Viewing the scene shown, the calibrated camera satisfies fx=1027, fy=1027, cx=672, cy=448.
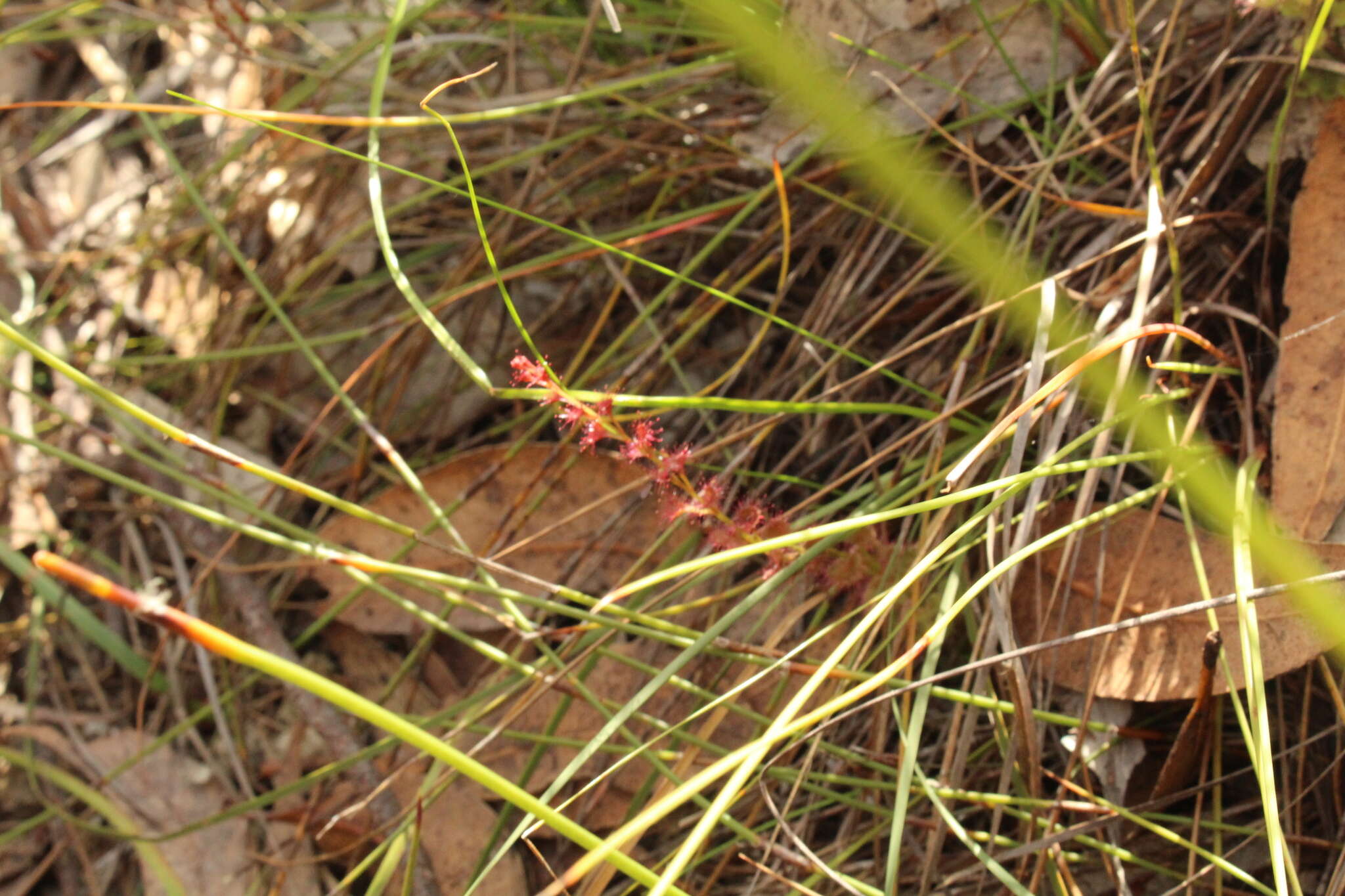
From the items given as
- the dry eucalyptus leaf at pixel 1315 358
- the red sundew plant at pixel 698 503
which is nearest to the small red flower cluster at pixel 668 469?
the red sundew plant at pixel 698 503

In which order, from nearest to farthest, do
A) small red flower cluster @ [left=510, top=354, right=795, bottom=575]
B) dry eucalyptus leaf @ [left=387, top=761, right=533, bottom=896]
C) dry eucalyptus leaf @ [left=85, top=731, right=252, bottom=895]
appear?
small red flower cluster @ [left=510, top=354, right=795, bottom=575], dry eucalyptus leaf @ [left=387, top=761, right=533, bottom=896], dry eucalyptus leaf @ [left=85, top=731, right=252, bottom=895]

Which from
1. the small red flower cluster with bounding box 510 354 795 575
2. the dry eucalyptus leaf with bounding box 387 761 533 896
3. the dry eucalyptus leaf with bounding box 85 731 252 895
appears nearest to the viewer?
the small red flower cluster with bounding box 510 354 795 575

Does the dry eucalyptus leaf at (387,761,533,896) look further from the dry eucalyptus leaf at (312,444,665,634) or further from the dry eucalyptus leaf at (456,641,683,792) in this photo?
the dry eucalyptus leaf at (312,444,665,634)

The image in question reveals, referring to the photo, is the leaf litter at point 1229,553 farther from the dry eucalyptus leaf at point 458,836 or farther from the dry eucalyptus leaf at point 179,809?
the dry eucalyptus leaf at point 179,809

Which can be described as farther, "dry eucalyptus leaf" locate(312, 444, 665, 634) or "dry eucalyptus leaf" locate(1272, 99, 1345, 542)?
"dry eucalyptus leaf" locate(312, 444, 665, 634)

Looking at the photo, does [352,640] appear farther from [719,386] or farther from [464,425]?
[719,386]

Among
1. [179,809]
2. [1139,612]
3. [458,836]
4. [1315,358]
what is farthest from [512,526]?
[1315,358]

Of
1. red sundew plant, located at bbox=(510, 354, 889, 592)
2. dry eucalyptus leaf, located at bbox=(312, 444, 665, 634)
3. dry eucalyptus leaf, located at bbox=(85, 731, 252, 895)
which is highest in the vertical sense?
red sundew plant, located at bbox=(510, 354, 889, 592)

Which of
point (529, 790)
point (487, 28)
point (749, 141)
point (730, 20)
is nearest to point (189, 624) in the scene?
point (730, 20)

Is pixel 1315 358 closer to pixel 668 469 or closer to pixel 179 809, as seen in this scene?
pixel 668 469

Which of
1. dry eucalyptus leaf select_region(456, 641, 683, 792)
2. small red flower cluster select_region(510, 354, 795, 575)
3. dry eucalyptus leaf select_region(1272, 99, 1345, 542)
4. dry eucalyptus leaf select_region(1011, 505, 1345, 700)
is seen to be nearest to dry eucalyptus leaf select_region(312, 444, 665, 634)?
dry eucalyptus leaf select_region(456, 641, 683, 792)
